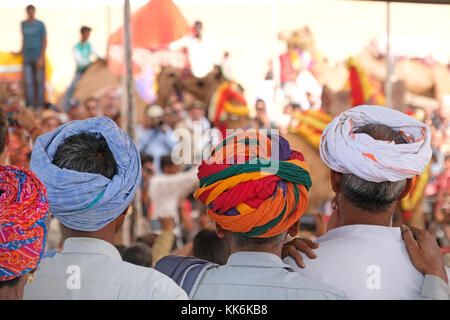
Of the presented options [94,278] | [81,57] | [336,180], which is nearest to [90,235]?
[94,278]

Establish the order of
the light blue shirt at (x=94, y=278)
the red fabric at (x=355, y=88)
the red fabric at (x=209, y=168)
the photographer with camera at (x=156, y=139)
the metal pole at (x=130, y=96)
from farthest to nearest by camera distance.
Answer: the photographer with camera at (x=156, y=139)
the red fabric at (x=355, y=88)
the metal pole at (x=130, y=96)
the red fabric at (x=209, y=168)
the light blue shirt at (x=94, y=278)

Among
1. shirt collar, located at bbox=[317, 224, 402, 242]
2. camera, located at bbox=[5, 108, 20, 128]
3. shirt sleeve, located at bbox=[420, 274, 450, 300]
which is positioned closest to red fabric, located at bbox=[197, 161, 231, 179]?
shirt collar, located at bbox=[317, 224, 402, 242]

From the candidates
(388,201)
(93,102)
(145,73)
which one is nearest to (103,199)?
(388,201)

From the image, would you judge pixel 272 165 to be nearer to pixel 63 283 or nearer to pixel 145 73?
pixel 63 283

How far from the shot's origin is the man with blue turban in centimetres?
164

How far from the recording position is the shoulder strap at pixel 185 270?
1799mm

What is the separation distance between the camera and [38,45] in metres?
5.20

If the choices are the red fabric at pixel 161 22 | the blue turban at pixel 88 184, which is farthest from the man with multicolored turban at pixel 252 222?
the red fabric at pixel 161 22

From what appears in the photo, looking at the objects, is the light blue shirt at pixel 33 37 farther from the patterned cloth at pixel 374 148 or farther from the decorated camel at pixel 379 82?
the patterned cloth at pixel 374 148

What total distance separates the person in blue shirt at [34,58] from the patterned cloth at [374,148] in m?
3.21

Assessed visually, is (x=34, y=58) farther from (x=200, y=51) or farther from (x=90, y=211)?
(x=90, y=211)

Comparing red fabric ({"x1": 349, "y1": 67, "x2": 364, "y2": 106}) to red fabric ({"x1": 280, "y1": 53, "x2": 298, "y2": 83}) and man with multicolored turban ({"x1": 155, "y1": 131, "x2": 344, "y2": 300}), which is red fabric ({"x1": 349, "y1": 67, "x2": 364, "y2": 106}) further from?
man with multicolored turban ({"x1": 155, "y1": 131, "x2": 344, "y2": 300})

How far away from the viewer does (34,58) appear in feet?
17.7

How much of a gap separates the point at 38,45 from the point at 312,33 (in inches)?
188
